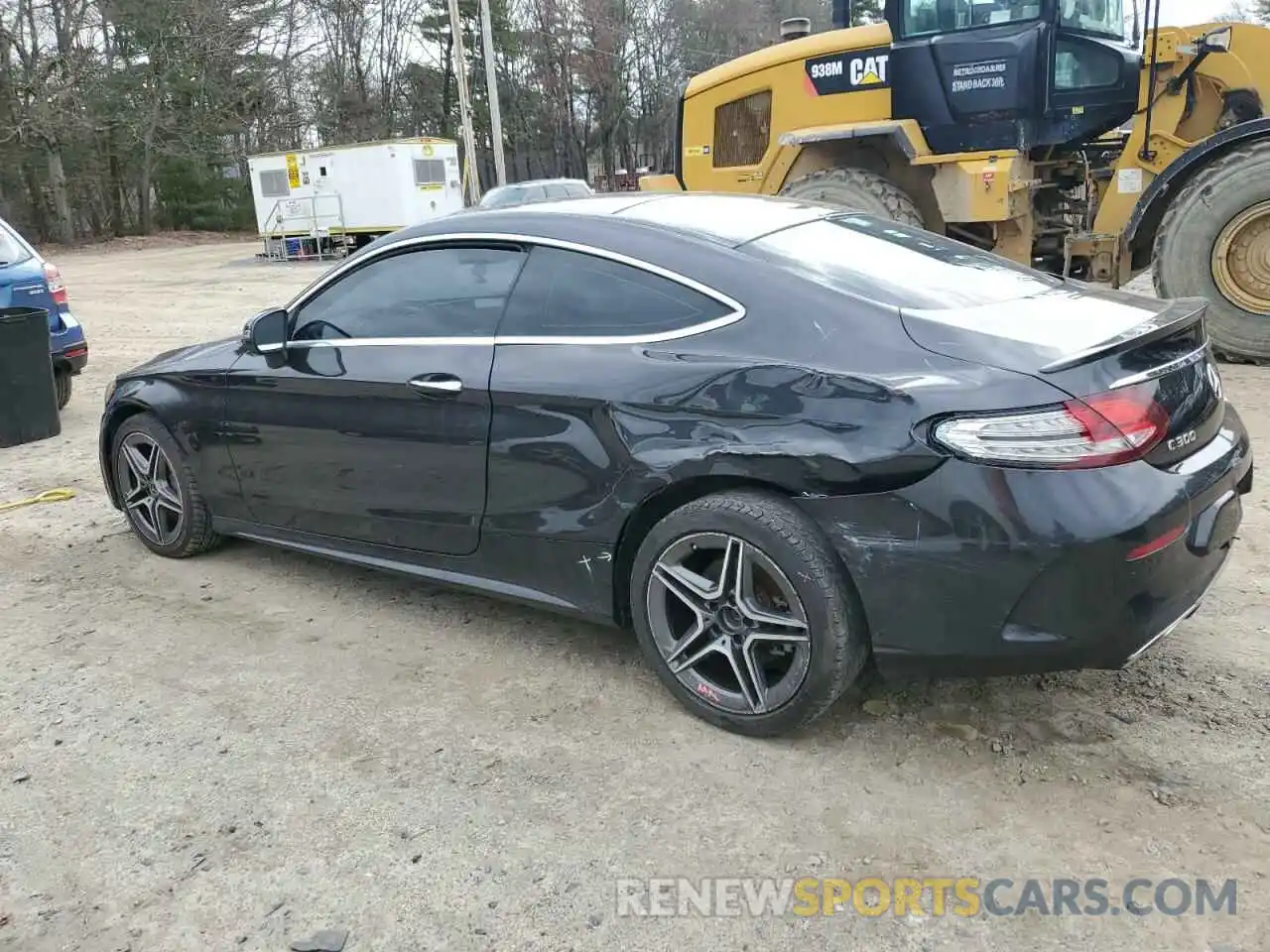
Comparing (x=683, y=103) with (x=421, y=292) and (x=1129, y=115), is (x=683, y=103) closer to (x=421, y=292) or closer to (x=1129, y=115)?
(x=1129, y=115)

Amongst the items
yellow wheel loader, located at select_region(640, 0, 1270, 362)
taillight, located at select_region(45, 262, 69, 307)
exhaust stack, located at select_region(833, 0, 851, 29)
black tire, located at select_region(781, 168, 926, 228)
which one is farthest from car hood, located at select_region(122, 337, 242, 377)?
exhaust stack, located at select_region(833, 0, 851, 29)

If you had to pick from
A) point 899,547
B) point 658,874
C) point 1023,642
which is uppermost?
point 899,547

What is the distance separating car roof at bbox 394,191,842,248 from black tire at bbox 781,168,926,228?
16.6ft

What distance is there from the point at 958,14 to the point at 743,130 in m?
2.18

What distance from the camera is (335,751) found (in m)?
3.25

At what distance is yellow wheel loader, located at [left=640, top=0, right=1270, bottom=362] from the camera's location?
24.6 ft

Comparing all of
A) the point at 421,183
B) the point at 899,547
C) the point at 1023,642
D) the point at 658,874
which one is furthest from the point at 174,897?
the point at 421,183

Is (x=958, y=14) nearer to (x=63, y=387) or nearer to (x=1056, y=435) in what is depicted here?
(x=1056, y=435)

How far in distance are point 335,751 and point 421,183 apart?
25.4 metres

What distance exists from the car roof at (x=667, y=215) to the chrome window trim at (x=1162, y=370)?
1.21 metres

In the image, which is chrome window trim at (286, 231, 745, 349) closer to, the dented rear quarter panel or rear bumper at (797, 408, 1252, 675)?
the dented rear quarter panel

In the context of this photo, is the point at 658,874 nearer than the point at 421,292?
Yes

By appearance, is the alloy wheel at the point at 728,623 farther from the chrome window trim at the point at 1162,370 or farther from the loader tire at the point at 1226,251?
the loader tire at the point at 1226,251

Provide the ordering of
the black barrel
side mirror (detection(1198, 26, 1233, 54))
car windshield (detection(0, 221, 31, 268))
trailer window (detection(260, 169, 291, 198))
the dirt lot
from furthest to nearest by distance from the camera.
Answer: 1. trailer window (detection(260, 169, 291, 198))
2. side mirror (detection(1198, 26, 1233, 54))
3. car windshield (detection(0, 221, 31, 268))
4. the black barrel
5. the dirt lot
